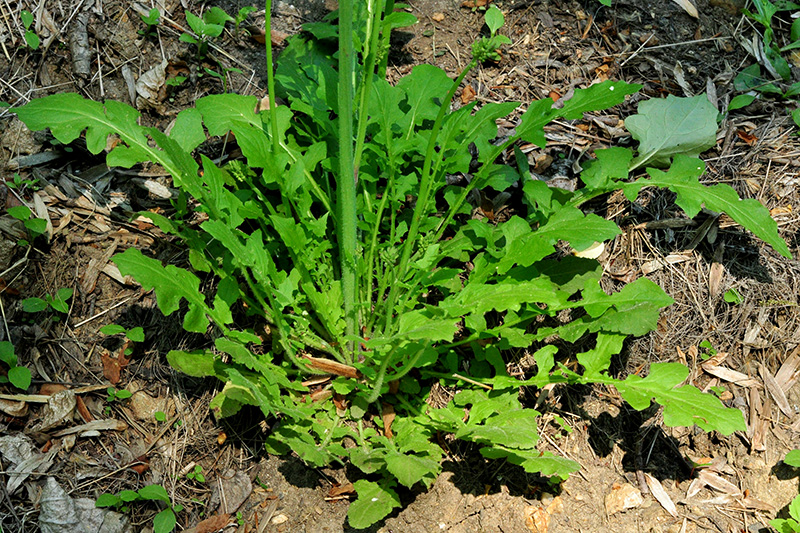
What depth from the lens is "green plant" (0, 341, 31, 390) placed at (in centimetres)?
236

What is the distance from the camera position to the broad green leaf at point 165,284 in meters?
2.08

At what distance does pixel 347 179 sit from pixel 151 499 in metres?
1.37

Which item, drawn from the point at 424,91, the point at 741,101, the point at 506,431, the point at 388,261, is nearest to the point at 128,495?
the point at 388,261

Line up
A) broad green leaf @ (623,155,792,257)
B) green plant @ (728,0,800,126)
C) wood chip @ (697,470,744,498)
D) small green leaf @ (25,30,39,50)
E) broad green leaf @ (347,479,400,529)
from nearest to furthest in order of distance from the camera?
broad green leaf @ (347,479,400,529)
broad green leaf @ (623,155,792,257)
wood chip @ (697,470,744,498)
small green leaf @ (25,30,39,50)
green plant @ (728,0,800,126)

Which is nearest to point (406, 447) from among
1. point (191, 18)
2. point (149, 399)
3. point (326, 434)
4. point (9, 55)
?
point (326, 434)

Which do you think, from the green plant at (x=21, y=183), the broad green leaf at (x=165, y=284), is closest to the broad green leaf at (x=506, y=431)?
the broad green leaf at (x=165, y=284)

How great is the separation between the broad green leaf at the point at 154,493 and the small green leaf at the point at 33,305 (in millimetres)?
805

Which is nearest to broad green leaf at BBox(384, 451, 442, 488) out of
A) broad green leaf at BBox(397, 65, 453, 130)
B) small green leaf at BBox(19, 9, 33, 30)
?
broad green leaf at BBox(397, 65, 453, 130)

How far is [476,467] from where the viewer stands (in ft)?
8.41

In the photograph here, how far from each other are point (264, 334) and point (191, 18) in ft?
4.94

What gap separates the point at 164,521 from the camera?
229 cm

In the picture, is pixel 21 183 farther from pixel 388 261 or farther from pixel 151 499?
pixel 388 261

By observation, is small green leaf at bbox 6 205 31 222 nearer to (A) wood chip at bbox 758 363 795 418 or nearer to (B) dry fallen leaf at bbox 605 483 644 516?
(B) dry fallen leaf at bbox 605 483 644 516

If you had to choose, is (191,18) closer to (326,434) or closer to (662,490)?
(326,434)
